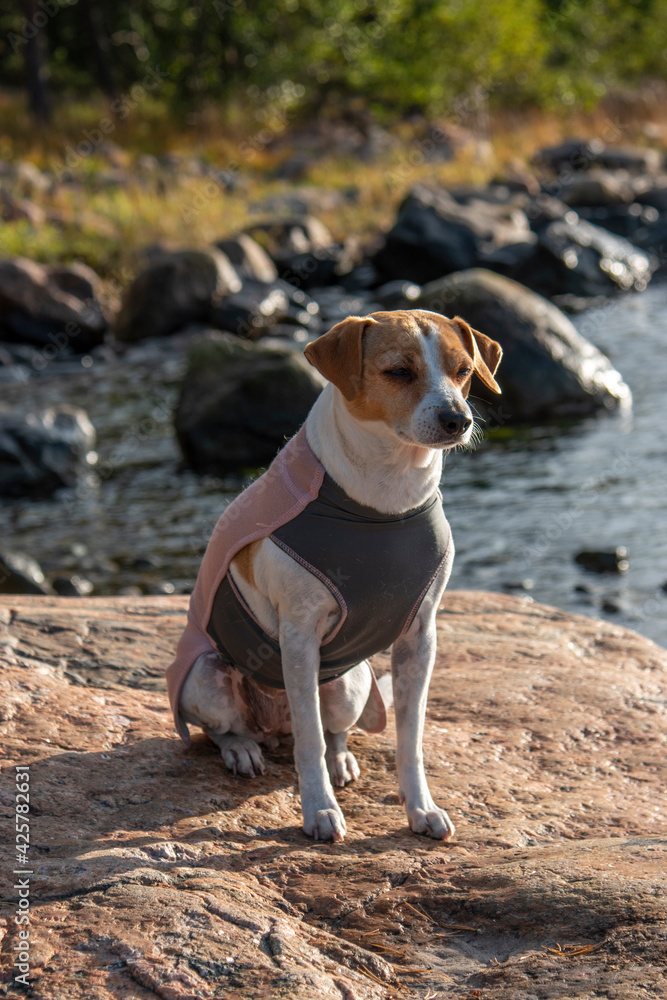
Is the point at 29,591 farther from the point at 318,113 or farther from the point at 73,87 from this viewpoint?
the point at 73,87

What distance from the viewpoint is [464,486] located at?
33.9 ft

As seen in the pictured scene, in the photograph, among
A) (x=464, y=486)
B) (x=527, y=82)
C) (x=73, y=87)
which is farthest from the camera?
(x=73, y=87)

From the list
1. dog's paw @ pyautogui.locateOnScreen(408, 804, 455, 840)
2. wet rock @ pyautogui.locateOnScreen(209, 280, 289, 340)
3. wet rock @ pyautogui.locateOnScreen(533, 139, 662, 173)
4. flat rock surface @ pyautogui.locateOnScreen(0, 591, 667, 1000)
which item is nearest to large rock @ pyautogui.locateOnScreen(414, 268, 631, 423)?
wet rock @ pyautogui.locateOnScreen(209, 280, 289, 340)

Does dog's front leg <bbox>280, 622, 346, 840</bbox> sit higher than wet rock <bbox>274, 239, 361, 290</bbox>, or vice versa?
dog's front leg <bbox>280, 622, 346, 840</bbox>

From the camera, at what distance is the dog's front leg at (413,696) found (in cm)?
391

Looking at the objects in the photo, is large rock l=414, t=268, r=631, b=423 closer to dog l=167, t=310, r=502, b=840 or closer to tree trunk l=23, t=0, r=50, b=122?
dog l=167, t=310, r=502, b=840

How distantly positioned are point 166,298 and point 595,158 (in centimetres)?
1536

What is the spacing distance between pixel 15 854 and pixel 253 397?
8.53 metres

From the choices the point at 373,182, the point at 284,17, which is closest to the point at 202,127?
the point at 284,17

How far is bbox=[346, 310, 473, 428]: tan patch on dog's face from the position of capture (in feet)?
11.9

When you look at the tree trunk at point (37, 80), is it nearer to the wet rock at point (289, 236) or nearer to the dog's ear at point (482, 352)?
the wet rock at point (289, 236)

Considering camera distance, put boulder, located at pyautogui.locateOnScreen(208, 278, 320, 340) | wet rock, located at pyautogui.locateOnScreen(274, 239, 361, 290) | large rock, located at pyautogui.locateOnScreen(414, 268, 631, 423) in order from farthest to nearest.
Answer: wet rock, located at pyautogui.locateOnScreen(274, 239, 361, 290)
boulder, located at pyautogui.locateOnScreen(208, 278, 320, 340)
large rock, located at pyautogui.locateOnScreen(414, 268, 631, 423)

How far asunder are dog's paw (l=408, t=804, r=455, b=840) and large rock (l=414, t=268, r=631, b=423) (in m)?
8.55

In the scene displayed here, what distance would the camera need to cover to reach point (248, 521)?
3844 millimetres
